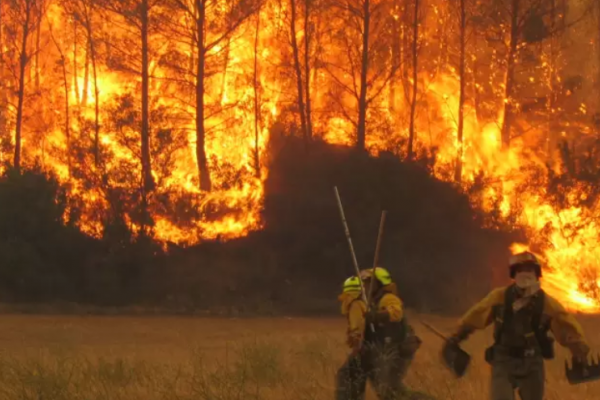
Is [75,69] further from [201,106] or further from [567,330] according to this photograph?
[567,330]

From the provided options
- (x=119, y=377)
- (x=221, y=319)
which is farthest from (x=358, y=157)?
(x=119, y=377)

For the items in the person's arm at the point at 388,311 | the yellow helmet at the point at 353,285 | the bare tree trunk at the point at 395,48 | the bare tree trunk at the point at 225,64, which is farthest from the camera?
the bare tree trunk at the point at 395,48

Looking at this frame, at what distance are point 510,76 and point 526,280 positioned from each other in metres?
31.2

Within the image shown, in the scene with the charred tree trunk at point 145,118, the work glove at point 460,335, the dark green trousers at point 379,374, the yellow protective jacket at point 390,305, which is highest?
the charred tree trunk at point 145,118

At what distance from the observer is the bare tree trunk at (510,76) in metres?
36.0

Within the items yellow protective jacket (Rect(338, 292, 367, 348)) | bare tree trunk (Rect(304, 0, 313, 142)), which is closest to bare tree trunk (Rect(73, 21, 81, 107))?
bare tree trunk (Rect(304, 0, 313, 142))

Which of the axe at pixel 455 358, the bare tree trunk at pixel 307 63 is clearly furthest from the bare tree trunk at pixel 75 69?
the axe at pixel 455 358

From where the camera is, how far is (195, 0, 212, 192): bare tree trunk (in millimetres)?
32275

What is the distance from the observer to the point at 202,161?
108ft

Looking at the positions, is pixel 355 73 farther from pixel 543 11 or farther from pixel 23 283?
pixel 23 283

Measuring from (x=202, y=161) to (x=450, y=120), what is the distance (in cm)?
1109

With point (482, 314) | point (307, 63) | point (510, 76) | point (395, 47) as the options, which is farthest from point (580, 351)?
point (510, 76)

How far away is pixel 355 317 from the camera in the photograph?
8109 millimetres

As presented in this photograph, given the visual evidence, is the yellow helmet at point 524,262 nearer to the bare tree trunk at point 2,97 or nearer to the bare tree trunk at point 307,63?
the bare tree trunk at point 307,63
